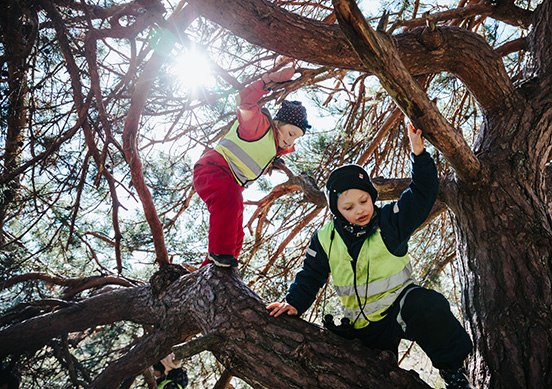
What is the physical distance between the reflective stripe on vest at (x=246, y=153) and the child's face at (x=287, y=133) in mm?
65

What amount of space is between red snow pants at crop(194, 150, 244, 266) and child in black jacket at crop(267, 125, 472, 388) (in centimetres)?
48

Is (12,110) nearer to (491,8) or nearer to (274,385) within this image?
(274,385)

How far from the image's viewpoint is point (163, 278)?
2033 mm

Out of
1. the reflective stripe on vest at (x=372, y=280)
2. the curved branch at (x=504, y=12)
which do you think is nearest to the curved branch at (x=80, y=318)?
the reflective stripe on vest at (x=372, y=280)

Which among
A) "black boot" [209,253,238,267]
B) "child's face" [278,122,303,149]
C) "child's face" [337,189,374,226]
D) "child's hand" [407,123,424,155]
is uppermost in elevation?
"child's face" [278,122,303,149]

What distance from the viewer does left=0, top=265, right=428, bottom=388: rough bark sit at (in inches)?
46.0

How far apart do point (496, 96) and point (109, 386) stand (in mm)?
2485

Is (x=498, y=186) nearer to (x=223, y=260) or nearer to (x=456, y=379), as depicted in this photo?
(x=456, y=379)

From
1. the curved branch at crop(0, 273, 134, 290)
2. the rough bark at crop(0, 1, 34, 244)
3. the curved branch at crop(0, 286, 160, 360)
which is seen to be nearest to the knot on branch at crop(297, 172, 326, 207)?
the curved branch at crop(0, 286, 160, 360)

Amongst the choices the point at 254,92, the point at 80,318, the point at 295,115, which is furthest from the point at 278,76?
the point at 80,318

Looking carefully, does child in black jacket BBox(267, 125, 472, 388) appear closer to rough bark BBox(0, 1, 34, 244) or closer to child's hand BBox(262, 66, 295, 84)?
child's hand BBox(262, 66, 295, 84)

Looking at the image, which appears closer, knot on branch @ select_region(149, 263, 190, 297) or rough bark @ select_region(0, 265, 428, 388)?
rough bark @ select_region(0, 265, 428, 388)

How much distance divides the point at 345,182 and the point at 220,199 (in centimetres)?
72

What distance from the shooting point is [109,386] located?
177 centimetres
